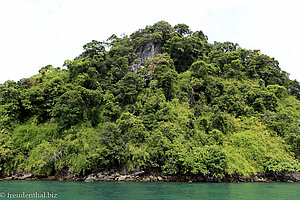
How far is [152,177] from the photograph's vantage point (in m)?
22.0

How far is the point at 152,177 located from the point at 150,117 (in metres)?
7.29

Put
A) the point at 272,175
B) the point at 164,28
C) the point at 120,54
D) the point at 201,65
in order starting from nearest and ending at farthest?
the point at 272,175 → the point at 201,65 → the point at 120,54 → the point at 164,28

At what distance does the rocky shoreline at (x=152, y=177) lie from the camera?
2161 cm

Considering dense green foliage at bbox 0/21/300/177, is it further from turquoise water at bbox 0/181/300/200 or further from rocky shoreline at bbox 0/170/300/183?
turquoise water at bbox 0/181/300/200

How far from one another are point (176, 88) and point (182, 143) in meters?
11.2

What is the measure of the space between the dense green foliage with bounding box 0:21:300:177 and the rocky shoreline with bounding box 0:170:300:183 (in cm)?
70

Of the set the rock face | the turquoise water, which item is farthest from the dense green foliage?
the turquoise water

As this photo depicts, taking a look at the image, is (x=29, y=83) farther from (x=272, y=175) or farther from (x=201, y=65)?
(x=272, y=175)

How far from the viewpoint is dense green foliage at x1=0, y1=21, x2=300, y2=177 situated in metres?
22.6

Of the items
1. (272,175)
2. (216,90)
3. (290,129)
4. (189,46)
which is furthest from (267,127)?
(189,46)

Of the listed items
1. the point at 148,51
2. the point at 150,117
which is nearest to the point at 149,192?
the point at 150,117

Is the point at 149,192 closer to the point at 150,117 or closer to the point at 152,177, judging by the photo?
the point at 152,177

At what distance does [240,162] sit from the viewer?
2270 centimetres

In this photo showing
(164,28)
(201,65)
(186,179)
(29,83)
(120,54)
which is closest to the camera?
(186,179)
